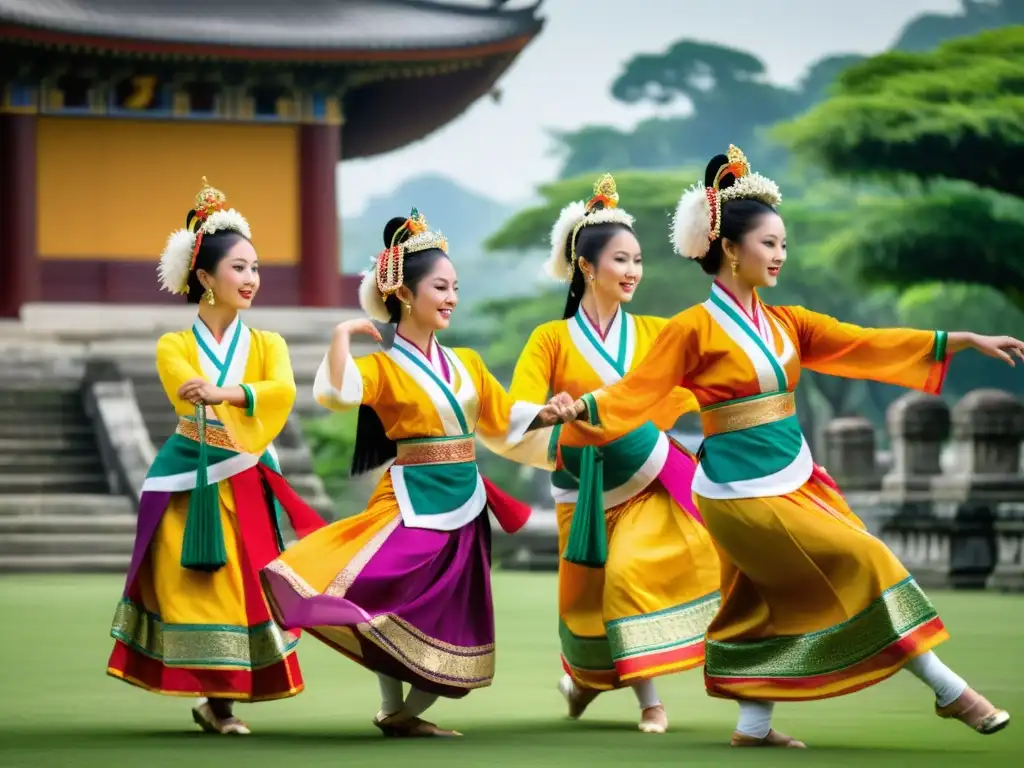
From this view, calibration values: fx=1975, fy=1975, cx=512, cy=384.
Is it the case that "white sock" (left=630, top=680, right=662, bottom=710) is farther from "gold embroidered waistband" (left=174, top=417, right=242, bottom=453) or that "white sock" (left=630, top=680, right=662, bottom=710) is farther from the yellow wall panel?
the yellow wall panel

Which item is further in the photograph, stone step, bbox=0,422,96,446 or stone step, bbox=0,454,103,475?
stone step, bbox=0,422,96,446

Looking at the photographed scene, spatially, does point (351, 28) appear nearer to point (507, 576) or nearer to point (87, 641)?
point (507, 576)

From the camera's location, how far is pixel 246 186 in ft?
83.8

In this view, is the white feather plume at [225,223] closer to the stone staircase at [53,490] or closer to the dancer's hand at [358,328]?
the dancer's hand at [358,328]

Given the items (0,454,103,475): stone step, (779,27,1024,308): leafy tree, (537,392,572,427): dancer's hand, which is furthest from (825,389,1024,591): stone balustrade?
(537,392,572,427): dancer's hand

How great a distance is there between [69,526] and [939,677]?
12758mm

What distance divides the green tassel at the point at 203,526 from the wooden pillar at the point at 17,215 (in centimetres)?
1834

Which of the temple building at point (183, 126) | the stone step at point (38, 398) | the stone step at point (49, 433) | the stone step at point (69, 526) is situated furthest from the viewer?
the temple building at point (183, 126)

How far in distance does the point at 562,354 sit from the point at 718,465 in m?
1.20

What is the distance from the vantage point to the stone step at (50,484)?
1858 cm

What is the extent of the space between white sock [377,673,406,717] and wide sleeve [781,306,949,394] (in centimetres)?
177

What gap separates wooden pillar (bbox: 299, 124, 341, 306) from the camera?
25.5m

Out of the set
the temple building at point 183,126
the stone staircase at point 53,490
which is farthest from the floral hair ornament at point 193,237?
the temple building at point 183,126

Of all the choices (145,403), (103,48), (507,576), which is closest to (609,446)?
(507,576)
